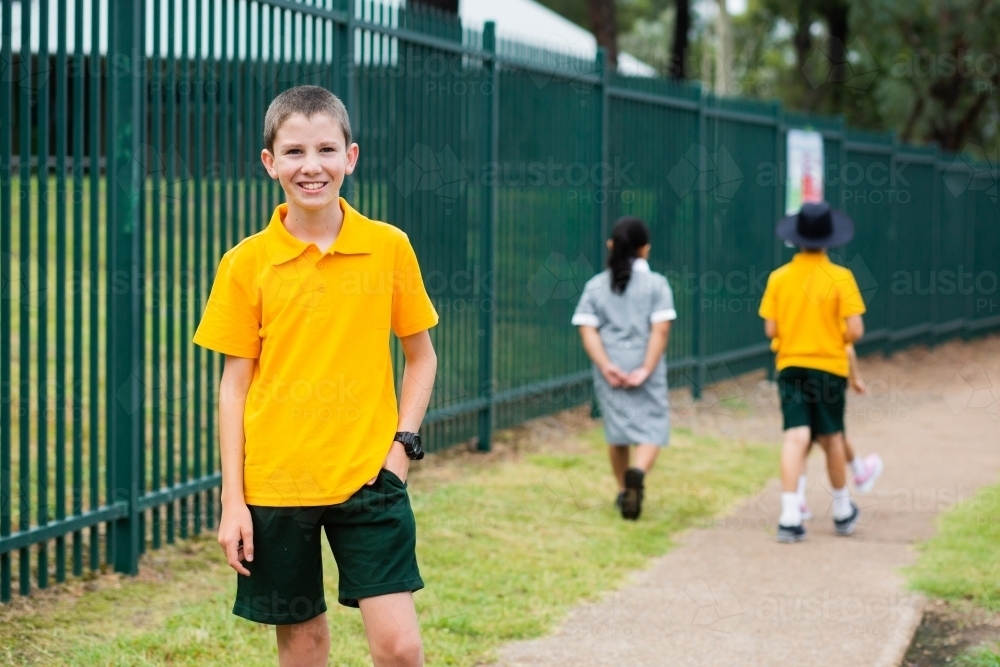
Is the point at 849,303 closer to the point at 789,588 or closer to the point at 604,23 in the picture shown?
the point at 789,588

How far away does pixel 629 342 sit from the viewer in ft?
24.5

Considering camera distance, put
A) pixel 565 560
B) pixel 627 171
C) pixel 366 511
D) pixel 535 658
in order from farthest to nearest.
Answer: pixel 627 171, pixel 565 560, pixel 535 658, pixel 366 511

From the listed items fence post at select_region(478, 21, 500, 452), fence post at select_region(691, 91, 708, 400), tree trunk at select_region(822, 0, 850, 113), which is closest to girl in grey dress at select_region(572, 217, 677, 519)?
fence post at select_region(478, 21, 500, 452)

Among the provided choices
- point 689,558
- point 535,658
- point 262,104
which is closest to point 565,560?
point 689,558

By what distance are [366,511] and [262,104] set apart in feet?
12.0

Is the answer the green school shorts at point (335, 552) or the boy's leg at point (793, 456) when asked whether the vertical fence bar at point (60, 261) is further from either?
the boy's leg at point (793, 456)

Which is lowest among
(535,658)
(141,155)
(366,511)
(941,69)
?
(535,658)

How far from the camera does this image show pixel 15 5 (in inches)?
204

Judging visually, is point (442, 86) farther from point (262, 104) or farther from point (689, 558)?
point (689, 558)

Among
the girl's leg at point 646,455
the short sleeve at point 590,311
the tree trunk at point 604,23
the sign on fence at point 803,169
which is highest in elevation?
the tree trunk at point 604,23

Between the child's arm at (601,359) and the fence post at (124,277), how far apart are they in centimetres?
257

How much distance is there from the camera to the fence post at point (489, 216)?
9000mm

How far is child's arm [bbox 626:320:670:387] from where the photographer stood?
7355mm

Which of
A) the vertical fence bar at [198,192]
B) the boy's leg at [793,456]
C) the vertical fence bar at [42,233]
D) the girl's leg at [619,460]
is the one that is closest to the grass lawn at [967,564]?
the boy's leg at [793,456]
